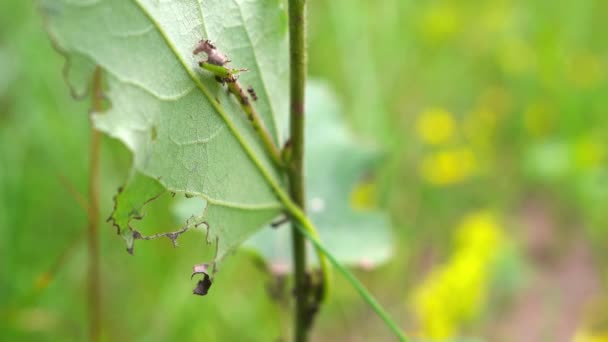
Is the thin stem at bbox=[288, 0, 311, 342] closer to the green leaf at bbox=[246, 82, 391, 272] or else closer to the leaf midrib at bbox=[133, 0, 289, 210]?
the leaf midrib at bbox=[133, 0, 289, 210]

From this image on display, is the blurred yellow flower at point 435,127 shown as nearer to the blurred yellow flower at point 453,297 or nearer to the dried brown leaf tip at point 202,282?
the blurred yellow flower at point 453,297

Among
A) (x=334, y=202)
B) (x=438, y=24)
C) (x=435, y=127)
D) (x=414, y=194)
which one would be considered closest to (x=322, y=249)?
(x=334, y=202)

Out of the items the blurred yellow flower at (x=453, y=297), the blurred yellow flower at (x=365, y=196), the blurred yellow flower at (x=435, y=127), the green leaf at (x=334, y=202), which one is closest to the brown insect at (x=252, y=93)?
the green leaf at (x=334, y=202)

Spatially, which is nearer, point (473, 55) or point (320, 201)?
point (320, 201)

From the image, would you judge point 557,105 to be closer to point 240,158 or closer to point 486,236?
point 486,236

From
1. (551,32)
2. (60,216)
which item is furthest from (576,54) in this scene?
(60,216)

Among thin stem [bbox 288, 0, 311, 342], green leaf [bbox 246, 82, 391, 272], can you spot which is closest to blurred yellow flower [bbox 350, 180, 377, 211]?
green leaf [bbox 246, 82, 391, 272]

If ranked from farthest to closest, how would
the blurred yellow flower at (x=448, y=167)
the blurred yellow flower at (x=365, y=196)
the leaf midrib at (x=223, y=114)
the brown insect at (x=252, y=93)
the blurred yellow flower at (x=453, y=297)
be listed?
the blurred yellow flower at (x=448, y=167)
the blurred yellow flower at (x=365, y=196)
the blurred yellow flower at (x=453, y=297)
the brown insect at (x=252, y=93)
the leaf midrib at (x=223, y=114)

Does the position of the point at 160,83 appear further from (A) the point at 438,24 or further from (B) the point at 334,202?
(A) the point at 438,24
